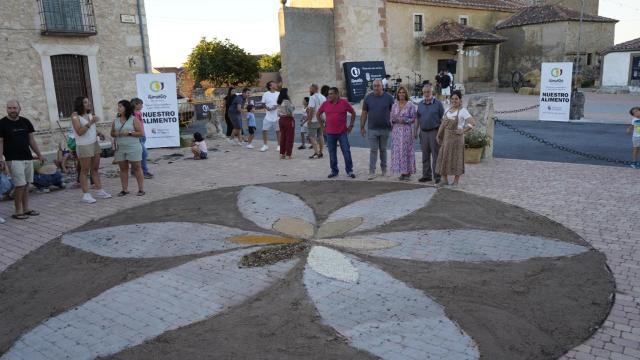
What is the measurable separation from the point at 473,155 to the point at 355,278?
6.38 metres

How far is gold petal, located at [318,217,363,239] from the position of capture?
619 cm

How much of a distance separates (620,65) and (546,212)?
31419mm

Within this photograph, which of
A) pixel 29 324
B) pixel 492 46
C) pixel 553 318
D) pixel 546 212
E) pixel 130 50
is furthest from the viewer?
pixel 492 46

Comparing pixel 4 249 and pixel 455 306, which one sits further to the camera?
pixel 4 249

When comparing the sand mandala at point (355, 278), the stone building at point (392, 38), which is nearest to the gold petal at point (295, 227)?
the sand mandala at point (355, 278)

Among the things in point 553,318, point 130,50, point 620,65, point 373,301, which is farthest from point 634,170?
point 620,65

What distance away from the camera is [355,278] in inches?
190

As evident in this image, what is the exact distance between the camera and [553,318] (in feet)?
13.0

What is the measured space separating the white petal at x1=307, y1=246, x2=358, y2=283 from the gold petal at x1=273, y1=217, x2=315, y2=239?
540 millimetres

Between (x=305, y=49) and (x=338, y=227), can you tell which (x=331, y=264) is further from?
(x=305, y=49)

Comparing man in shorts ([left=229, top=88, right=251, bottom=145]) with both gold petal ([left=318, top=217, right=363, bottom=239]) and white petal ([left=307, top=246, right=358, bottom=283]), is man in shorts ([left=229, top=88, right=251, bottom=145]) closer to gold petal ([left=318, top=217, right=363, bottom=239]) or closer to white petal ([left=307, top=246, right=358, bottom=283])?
gold petal ([left=318, top=217, right=363, bottom=239])

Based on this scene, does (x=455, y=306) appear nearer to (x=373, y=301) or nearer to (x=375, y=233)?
(x=373, y=301)

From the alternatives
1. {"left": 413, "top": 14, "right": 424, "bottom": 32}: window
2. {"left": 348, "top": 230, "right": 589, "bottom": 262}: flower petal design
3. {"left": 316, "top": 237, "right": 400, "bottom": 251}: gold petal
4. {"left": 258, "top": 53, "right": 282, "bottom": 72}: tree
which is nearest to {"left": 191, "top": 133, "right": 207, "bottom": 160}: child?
{"left": 316, "top": 237, "right": 400, "bottom": 251}: gold petal

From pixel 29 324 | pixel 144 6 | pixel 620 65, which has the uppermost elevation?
pixel 144 6
